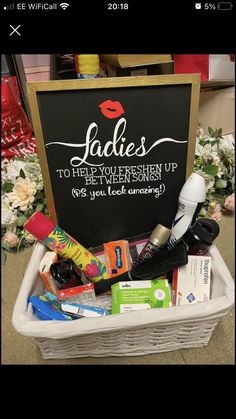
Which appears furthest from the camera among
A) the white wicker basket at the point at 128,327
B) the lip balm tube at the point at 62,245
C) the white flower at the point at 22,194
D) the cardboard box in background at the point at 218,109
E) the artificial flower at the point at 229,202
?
the cardboard box in background at the point at 218,109

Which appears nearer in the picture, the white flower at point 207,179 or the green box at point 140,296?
the green box at point 140,296

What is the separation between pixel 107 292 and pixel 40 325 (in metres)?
0.20

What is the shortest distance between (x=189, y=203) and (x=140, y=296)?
20 centimetres

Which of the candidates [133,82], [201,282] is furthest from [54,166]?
[201,282]

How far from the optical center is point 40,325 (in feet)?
1.46

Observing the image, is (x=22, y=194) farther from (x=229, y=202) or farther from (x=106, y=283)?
(x=229, y=202)

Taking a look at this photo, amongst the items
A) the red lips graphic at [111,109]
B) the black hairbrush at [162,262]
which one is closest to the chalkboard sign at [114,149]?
the red lips graphic at [111,109]

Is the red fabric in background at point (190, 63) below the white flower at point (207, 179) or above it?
above

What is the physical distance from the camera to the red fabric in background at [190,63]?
2.37 feet

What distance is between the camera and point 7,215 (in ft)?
2.24

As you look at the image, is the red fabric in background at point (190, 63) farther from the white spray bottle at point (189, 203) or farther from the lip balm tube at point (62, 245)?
the lip balm tube at point (62, 245)

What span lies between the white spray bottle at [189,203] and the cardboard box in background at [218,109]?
0.47 meters

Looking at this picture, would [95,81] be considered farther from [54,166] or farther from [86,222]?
[86,222]
